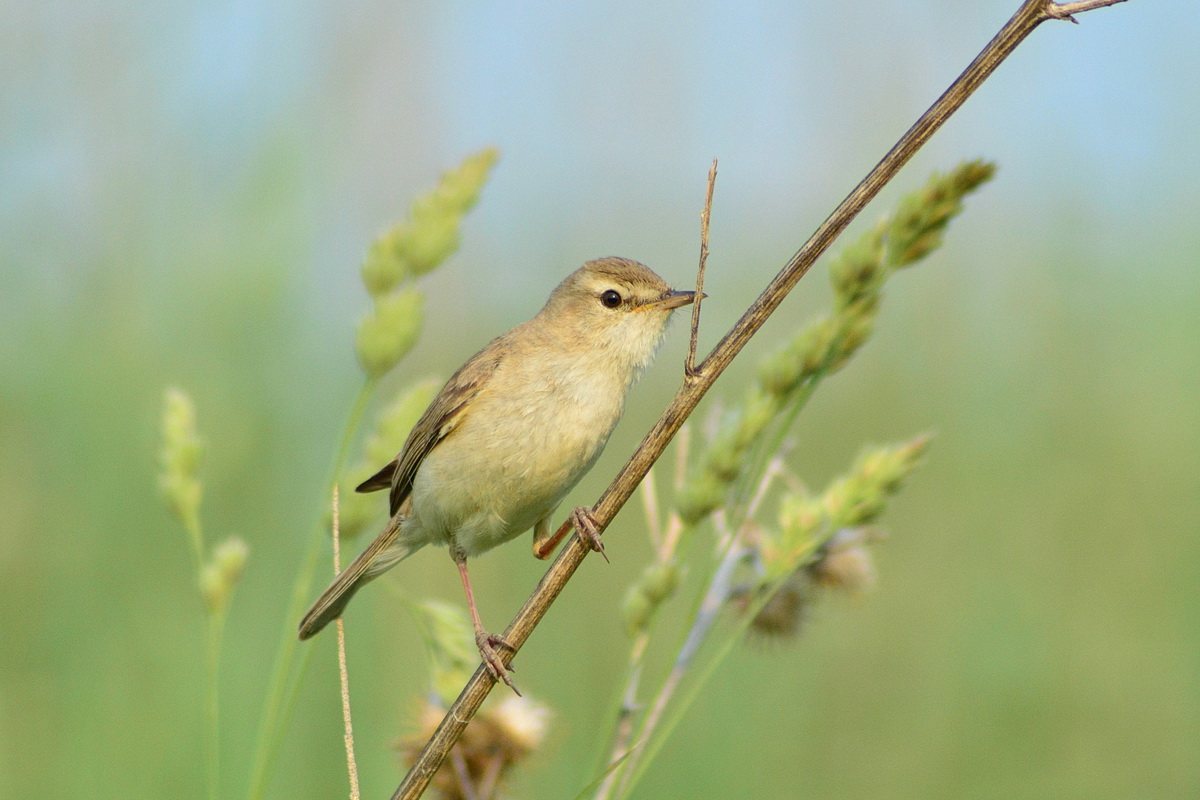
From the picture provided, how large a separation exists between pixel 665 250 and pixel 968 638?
3.11 m

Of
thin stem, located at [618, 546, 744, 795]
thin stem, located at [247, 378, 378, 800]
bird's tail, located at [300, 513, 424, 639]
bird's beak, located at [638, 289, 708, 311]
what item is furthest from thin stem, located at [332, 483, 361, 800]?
bird's beak, located at [638, 289, 708, 311]

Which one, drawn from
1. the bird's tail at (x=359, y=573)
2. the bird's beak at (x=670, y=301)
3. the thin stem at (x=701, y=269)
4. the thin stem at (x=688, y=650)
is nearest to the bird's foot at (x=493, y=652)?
the thin stem at (x=688, y=650)

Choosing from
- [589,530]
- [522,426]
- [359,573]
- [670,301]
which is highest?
[670,301]

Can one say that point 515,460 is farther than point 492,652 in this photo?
Yes

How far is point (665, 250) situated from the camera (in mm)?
6336

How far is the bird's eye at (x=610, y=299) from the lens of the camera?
311 cm

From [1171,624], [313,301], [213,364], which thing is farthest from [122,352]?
[1171,624]

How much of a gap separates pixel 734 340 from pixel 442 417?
1583 millimetres

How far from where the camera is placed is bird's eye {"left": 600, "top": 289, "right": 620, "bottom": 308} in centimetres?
Result: 311

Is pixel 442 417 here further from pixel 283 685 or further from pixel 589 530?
pixel 283 685

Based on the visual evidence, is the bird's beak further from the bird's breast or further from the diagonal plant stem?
the diagonal plant stem

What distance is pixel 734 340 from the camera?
171 centimetres

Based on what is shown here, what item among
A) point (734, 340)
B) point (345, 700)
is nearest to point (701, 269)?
point (734, 340)

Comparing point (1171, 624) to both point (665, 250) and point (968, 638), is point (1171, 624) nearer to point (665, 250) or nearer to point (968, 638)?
point (968, 638)
